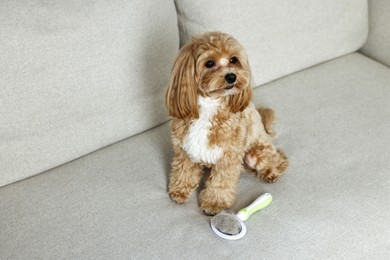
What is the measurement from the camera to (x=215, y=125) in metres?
1.40

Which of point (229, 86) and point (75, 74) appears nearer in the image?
point (229, 86)

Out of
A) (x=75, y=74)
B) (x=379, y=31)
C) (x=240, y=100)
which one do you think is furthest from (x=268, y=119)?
(x=379, y=31)

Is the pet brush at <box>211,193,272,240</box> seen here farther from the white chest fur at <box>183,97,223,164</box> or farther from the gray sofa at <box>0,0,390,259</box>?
the white chest fur at <box>183,97,223,164</box>

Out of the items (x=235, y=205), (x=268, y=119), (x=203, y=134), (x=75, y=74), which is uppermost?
(x=75, y=74)

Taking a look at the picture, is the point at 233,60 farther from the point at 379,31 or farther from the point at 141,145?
the point at 379,31

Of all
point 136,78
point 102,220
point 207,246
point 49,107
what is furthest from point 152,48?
point 207,246

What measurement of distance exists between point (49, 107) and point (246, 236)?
0.82 m

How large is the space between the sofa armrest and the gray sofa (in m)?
0.29

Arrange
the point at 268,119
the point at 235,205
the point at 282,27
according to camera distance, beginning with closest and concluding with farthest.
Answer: the point at 235,205 < the point at 268,119 < the point at 282,27

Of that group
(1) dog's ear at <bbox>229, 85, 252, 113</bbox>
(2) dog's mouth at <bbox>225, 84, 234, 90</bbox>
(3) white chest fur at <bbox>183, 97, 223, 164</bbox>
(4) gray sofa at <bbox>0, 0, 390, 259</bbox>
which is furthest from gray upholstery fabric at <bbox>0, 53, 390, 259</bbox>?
(2) dog's mouth at <bbox>225, 84, 234, 90</bbox>

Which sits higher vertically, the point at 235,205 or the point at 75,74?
the point at 75,74

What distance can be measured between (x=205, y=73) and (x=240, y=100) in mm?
161

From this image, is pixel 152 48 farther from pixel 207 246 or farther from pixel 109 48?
pixel 207 246

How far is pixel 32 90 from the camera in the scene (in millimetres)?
1446
